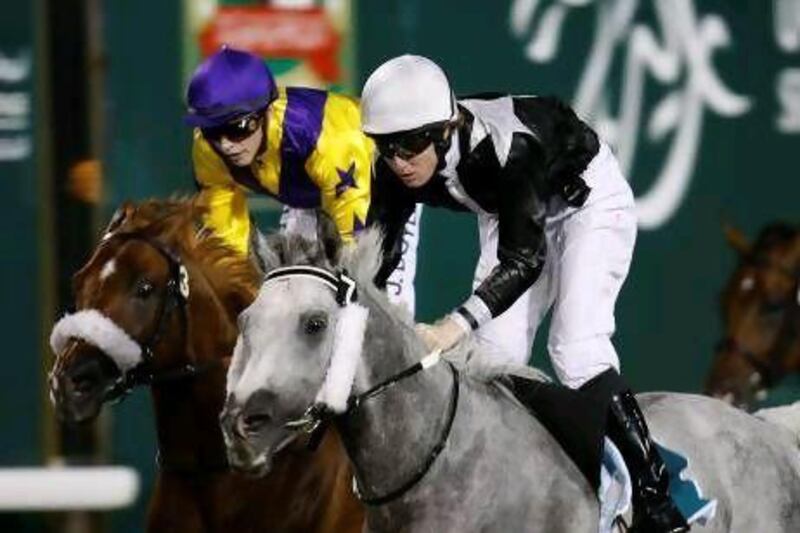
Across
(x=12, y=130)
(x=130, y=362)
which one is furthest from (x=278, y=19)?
(x=130, y=362)

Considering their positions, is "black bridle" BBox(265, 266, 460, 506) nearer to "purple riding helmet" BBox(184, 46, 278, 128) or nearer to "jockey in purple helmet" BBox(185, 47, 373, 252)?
"jockey in purple helmet" BBox(185, 47, 373, 252)

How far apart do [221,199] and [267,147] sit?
0.60 feet

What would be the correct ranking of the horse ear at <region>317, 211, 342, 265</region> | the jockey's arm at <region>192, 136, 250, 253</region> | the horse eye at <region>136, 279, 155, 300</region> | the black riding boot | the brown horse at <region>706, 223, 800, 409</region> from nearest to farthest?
the horse ear at <region>317, 211, 342, 265</region>
the black riding boot
the horse eye at <region>136, 279, 155, 300</region>
the jockey's arm at <region>192, 136, 250, 253</region>
the brown horse at <region>706, 223, 800, 409</region>

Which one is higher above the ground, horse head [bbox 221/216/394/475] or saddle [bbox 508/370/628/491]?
horse head [bbox 221/216/394/475]

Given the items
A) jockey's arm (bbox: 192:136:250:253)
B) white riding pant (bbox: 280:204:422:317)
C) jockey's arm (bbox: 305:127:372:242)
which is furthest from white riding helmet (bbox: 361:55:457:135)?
jockey's arm (bbox: 192:136:250:253)

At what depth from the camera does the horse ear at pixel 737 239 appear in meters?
7.89

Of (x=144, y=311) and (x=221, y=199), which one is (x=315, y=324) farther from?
(x=221, y=199)

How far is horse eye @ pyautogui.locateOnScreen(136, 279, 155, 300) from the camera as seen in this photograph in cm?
559

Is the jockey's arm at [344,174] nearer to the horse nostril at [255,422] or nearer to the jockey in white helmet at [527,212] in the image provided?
the jockey in white helmet at [527,212]

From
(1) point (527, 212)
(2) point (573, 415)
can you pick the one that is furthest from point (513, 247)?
(2) point (573, 415)

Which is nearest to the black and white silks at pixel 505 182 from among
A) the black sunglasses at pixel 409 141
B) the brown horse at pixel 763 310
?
the black sunglasses at pixel 409 141

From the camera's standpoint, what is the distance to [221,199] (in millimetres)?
6004

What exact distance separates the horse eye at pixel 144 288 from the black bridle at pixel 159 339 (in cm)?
4

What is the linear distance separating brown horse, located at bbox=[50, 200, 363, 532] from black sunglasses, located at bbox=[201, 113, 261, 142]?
0.21m
